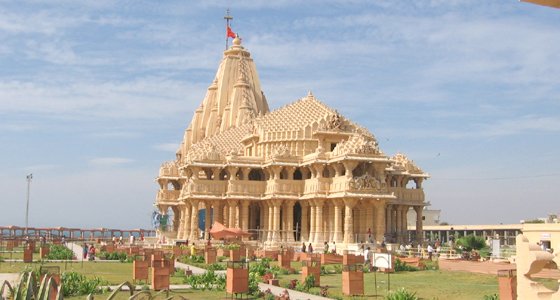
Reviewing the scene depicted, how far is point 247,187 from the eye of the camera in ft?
189

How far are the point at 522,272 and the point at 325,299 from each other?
1505cm

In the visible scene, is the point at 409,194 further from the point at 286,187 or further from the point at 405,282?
the point at 405,282

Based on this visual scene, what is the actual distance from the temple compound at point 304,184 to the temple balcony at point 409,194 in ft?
0.27

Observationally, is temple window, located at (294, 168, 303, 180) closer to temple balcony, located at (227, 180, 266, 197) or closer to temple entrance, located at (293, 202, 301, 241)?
temple entrance, located at (293, 202, 301, 241)

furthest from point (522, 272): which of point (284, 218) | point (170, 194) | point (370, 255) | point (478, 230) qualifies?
point (478, 230)

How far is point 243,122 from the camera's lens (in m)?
72.3

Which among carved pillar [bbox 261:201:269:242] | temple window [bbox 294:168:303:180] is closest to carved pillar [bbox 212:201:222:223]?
carved pillar [bbox 261:201:269:242]

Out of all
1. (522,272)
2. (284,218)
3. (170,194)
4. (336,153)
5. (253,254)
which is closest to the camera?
(522,272)

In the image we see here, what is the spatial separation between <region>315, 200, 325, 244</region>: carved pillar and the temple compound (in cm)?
8

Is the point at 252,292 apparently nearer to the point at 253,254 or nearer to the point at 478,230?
the point at 253,254

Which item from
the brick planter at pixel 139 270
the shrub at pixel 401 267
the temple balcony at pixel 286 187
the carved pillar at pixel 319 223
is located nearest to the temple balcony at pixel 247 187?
the temple balcony at pixel 286 187

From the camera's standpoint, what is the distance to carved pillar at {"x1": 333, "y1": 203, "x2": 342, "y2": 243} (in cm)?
5159

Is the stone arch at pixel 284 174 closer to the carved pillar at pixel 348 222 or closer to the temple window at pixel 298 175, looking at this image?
the temple window at pixel 298 175

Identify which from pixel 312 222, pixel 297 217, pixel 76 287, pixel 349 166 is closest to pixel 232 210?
pixel 297 217
